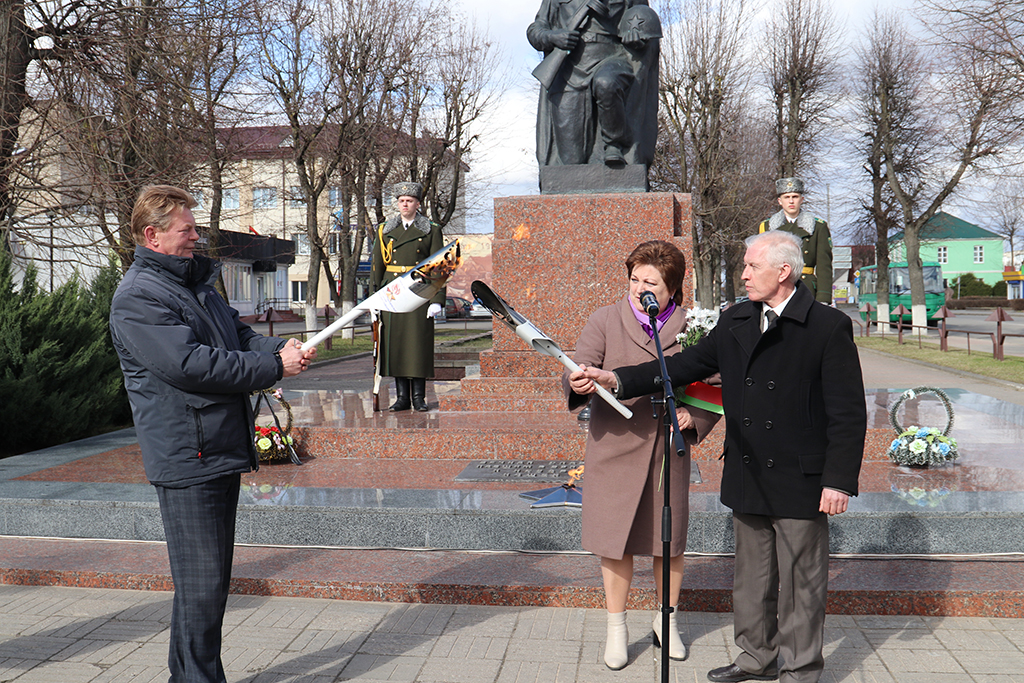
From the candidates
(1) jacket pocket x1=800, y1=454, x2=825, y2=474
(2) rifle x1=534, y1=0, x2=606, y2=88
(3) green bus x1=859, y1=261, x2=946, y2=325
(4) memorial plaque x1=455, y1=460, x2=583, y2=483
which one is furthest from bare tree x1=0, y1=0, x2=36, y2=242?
(3) green bus x1=859, y1=261, x2=946, y2=325

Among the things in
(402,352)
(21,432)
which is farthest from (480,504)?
(21,432)

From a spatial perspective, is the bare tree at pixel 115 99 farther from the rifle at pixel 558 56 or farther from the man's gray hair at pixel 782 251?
the man's gray hair at pixel 782 251

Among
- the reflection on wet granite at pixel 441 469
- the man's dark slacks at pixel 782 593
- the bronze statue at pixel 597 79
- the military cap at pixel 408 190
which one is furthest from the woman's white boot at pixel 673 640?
the bronze statue at pixel 597 79

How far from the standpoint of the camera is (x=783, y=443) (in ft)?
10.9

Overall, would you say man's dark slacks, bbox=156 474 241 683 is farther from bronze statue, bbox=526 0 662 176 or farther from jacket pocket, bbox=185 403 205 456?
bronze statue, bbox=526 0 662 176

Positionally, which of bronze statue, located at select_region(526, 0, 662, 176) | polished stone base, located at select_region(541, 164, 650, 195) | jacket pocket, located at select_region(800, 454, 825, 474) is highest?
bronze statue, located at select_region(526, 0, 662, 176)

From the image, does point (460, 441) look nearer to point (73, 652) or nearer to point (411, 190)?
point (411, 190)

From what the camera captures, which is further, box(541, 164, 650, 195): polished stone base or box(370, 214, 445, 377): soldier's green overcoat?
box(541, 164, 650, 195): polished stone base

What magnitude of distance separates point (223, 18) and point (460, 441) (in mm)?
8028

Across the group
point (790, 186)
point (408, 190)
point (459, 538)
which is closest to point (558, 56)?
point (408, 190)

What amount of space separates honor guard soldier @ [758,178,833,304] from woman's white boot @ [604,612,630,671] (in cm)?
673

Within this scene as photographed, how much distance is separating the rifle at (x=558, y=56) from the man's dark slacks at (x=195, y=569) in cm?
620

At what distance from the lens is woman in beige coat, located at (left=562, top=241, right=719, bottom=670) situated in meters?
3.65

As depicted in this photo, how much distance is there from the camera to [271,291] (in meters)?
58.8
